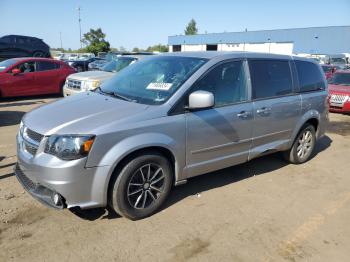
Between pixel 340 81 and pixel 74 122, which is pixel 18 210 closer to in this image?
pixel 74 122

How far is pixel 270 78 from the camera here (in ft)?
16.8

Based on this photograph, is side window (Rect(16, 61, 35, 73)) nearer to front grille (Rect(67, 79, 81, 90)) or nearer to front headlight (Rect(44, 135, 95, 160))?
front grille (Rect(67, 79, 81, 90))

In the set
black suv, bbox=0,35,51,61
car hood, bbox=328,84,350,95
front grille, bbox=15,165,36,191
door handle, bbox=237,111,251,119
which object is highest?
black suv, bbox=0,35,51,61

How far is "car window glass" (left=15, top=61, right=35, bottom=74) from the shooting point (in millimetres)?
11938

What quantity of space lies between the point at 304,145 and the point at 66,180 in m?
4.38

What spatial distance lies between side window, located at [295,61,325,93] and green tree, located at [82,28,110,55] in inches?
2085

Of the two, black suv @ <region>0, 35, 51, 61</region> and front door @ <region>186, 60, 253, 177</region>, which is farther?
black suv @ <region>0, 35, 51, 61</region>

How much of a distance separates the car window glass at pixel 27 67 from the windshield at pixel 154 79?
329 inches

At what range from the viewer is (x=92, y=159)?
3365 millimetres

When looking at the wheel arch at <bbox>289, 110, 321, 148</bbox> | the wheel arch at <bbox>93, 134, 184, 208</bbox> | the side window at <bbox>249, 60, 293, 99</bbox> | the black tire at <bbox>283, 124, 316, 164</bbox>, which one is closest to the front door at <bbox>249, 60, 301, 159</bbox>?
the side window at <bbox>249, 60, 293, 99</bbox>

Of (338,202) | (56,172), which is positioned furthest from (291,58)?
(56,172)

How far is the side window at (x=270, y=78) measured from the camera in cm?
486

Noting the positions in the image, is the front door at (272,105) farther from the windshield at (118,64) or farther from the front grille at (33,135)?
the windshield at (118,64)

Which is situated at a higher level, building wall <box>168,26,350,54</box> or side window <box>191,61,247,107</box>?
building wall <box>168,26,350,54</box>
